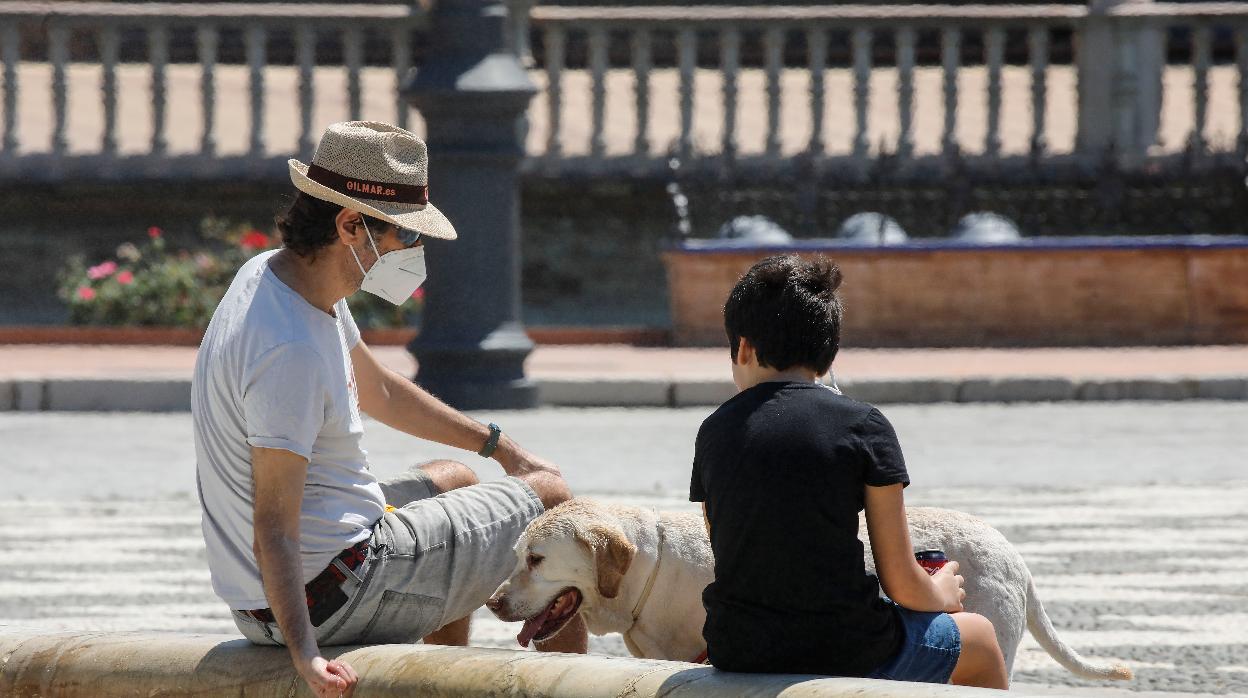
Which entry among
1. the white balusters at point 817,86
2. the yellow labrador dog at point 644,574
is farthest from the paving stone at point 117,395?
the yellow labrador dog at point 644,574

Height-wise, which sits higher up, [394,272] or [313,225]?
[313,225]

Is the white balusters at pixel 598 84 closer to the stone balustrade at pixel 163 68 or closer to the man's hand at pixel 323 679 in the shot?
the stone balustrade at pixel 163 68

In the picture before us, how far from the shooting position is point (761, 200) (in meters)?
18.4

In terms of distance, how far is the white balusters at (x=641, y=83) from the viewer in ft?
60.1

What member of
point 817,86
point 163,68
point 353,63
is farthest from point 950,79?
point 163,68

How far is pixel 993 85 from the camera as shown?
731 inches

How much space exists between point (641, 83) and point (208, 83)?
3389mm

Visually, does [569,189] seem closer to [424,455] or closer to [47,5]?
[47,5]

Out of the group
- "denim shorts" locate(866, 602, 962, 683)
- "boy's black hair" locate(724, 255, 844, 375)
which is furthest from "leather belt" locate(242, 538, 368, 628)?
"denim shorts" locate(866, 602, 962, 683)

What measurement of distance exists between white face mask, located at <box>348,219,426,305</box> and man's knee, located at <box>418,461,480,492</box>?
0.81 m

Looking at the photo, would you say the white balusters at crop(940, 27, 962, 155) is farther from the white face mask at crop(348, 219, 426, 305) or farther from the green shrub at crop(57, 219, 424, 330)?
the white face mask at crop(348, 219, 426, 305)

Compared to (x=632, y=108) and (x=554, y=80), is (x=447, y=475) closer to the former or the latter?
(x=554, y=80)

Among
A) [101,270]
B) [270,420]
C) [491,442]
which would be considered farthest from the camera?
Result: [101,270]

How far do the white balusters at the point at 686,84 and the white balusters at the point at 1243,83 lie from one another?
4301 millimetres
